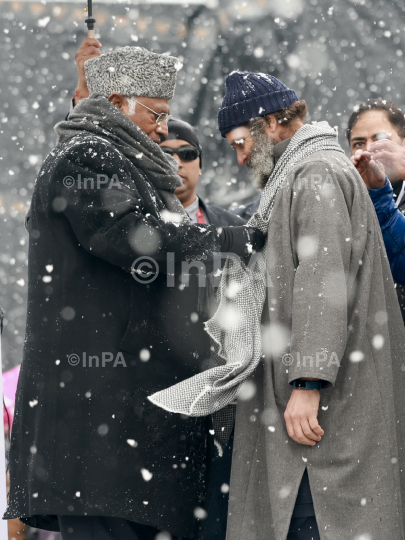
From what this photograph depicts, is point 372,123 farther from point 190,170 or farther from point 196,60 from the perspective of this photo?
point 196,60

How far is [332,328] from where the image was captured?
7.53ft

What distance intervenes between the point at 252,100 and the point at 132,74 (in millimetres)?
455

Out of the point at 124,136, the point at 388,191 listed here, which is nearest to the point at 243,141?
the point at 124,136

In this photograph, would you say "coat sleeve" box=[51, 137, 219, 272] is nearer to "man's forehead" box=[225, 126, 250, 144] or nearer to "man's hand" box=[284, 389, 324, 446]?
"man's forehead" box=[225, 126, 250, 144]

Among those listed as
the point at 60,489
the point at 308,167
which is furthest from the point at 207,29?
the point at 60,489

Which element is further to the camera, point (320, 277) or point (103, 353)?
point (103, 353)

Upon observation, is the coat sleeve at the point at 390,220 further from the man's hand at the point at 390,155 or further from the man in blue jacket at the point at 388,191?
the man's hand at the point at 390,155

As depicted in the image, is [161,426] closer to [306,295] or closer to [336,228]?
[306,295]

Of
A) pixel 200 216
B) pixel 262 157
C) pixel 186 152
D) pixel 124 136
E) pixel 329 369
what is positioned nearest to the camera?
pixel 329 369

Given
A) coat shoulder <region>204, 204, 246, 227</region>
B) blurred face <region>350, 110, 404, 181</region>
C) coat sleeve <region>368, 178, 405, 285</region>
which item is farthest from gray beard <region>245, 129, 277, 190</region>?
coat shoulder <region>204, 204, 246, 227</region>

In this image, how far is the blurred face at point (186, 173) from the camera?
432 centimetres

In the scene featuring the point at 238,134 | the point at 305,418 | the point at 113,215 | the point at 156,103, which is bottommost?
the point at 305,418

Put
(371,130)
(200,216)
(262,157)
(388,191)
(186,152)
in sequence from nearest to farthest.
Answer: (262,157) < (388,191) < (371,130) < (186,152) < (200,216)

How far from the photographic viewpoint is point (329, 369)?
7.38ft
